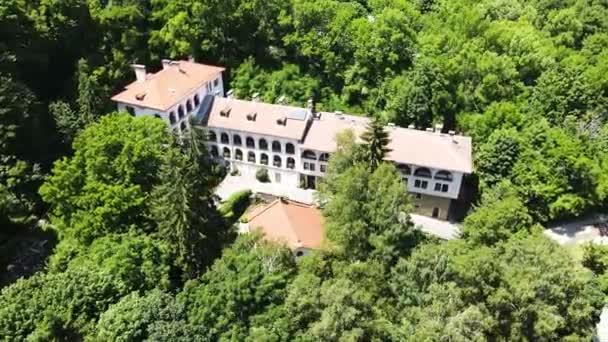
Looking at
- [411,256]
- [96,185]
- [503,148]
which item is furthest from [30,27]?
[503,148]

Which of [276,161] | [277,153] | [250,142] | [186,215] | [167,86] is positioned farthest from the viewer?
[276,161]

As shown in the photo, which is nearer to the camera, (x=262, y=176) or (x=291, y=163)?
(x=291, y=163)

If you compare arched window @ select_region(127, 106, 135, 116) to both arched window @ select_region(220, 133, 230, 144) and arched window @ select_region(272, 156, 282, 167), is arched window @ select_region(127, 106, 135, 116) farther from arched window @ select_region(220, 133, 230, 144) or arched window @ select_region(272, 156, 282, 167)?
arched window @ select_region(272, 156, 282, 167)

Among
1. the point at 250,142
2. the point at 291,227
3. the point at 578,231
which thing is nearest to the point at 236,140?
the point at 250,142

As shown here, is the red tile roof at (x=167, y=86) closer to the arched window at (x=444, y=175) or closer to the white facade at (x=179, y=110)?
the white facade at (x=179, y=110)

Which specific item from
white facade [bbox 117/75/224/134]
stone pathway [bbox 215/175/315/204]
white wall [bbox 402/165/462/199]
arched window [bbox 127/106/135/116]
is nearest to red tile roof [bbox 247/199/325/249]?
stone pathway [bbox 215/175/315/204]

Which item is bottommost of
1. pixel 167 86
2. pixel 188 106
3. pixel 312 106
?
pixel 188 106

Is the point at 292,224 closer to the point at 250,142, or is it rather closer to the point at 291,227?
the point at 291,227

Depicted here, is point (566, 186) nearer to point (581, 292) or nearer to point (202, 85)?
point (581, 292)
